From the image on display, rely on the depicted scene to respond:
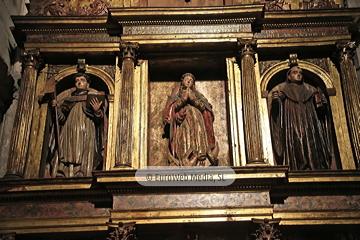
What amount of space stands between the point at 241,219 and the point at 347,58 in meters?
3.42

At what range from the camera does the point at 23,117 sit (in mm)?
8250

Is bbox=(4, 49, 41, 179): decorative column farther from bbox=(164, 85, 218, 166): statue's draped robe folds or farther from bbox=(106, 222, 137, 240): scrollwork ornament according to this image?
bbox=(164, 85, 218, 166): statue's draped robe folds

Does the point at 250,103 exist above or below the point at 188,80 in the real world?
below

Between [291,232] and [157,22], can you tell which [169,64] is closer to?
[157,22]

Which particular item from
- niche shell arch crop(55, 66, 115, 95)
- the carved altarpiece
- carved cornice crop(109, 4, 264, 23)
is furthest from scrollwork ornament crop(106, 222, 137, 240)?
carved cornice crop(109, 4, 264, 23)

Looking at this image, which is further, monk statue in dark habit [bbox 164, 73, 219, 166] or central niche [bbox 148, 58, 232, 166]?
central niche [bbox 148, 58, 232, 166]

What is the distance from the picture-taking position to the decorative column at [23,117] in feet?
25.7

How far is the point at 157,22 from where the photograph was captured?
29.3ft

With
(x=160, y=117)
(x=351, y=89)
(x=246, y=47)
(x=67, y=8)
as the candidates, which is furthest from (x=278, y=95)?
(x=67, y=8)

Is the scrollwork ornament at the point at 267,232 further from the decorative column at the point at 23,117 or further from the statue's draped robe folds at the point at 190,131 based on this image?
the decorative column at the point at 23,117

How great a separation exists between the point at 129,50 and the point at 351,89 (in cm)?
363

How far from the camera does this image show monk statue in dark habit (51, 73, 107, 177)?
8.19 m

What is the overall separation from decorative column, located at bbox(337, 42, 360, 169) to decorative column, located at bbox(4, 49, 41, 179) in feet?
16.4

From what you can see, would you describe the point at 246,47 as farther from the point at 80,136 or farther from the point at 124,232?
the point at 124,232
